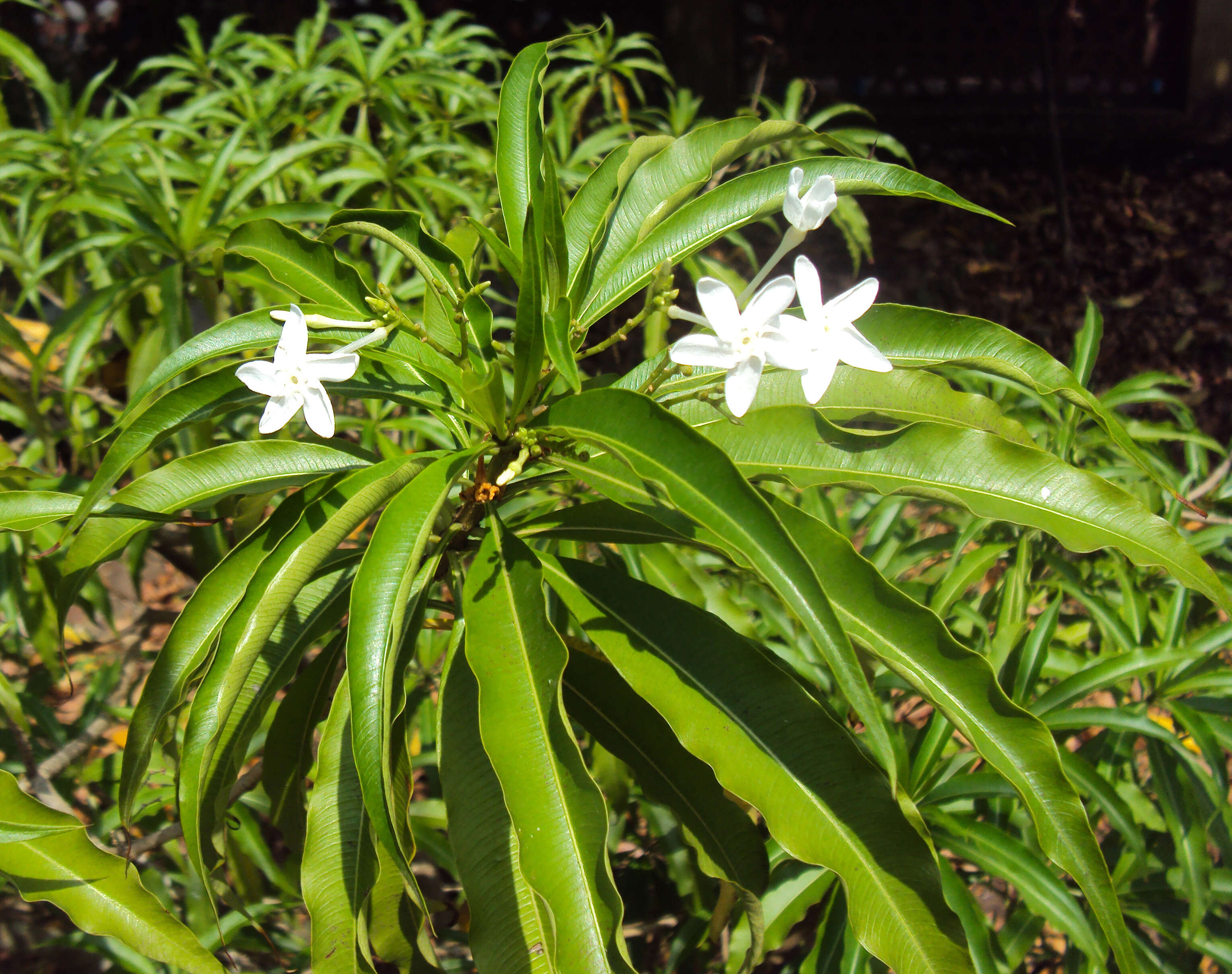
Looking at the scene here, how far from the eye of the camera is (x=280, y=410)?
0.75 meters

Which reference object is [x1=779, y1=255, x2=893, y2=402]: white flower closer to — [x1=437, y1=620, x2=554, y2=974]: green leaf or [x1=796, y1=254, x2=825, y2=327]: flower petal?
[x1=796, y1=254, x2=825, y2=327]: flower petal

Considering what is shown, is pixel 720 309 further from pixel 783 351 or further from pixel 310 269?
pixel 310 269

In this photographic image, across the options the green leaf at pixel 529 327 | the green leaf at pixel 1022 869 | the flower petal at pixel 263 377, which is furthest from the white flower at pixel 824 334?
the green leaf at pixel 1022 869

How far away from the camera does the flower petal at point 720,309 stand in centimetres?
69

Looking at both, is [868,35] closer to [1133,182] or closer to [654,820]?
[1133,182]

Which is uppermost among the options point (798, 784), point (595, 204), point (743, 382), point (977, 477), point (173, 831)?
point (595, 204)

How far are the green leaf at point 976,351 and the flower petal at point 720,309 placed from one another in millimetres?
216

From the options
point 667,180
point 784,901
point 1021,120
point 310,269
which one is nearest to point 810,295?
point 667,180

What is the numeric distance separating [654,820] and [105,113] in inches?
76.7

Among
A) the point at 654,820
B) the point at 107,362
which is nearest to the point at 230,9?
the point at 107,362

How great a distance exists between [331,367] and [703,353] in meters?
0.32

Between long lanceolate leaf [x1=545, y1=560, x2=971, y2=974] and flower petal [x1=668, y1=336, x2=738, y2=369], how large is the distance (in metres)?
0.28

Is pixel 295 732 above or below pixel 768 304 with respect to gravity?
below

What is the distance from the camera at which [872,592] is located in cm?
77
